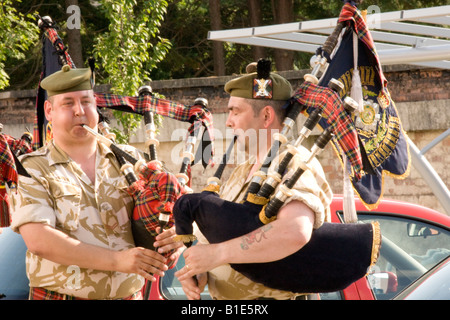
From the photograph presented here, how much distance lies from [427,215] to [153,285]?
177 cm

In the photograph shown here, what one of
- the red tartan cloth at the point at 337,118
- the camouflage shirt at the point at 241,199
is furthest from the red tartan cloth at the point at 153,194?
the red tartan cloth at the point at 337,118

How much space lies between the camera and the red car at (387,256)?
4.23 meters

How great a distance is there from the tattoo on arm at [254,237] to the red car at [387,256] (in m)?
1.32

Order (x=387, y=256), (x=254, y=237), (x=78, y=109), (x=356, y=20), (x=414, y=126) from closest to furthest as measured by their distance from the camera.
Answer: (x=254, y=237) < (x=356, y=20) < (x=78, y=109) < (x=387, y=256) < (x=414, y=126)

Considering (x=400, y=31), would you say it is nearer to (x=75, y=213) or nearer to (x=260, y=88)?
(x=260, y=88)

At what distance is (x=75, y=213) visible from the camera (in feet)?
11.3

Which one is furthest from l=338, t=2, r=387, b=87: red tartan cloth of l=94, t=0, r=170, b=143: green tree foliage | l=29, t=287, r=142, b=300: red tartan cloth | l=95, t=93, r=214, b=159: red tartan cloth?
l=94, t=0, r=170, b=143: green tree foliage

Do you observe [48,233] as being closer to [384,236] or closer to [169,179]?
[169,179]

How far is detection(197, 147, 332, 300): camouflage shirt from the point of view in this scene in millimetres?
2896

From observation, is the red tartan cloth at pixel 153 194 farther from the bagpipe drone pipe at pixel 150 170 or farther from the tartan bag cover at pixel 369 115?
the tartan bag cover at pixel 369 115

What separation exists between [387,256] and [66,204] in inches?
80.9

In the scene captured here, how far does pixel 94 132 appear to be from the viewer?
3477 millimetres

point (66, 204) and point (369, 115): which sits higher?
point (369, 115)

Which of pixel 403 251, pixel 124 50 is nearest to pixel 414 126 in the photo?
pixel 124 50
